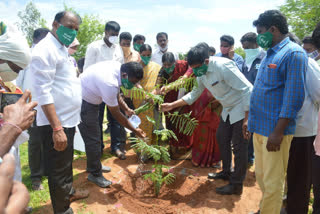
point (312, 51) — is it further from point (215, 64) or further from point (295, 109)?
point (295, 109)

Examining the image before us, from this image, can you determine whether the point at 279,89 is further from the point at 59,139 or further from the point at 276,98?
the point at 59,139

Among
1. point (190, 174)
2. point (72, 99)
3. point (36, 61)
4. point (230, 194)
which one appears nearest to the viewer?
point (36, 61)

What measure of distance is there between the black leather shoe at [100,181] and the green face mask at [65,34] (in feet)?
6.18

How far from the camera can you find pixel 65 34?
223cm

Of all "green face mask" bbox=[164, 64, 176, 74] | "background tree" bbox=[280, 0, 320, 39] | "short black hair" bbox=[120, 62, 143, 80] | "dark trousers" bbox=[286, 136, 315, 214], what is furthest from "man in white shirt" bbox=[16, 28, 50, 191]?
"background tree" bbox=[280, 0, 320, 39]

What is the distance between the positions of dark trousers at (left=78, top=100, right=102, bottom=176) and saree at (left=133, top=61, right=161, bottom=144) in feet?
3.77

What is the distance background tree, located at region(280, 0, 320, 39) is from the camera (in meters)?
17.3

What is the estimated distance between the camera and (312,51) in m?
3.16

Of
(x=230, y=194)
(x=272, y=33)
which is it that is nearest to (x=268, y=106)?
(x=272, y=33)

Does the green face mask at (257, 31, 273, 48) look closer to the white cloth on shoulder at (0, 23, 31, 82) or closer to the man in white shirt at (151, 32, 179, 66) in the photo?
the white cloth on shoulder at (0, 23, 31, 82)

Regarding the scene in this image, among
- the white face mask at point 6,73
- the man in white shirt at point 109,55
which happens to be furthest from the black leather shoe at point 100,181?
the white face mask at point 6,73

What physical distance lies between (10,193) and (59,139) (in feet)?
4.22

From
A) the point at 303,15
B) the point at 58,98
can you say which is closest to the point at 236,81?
the point at 58,98

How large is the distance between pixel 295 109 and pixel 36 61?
88.1 inches
